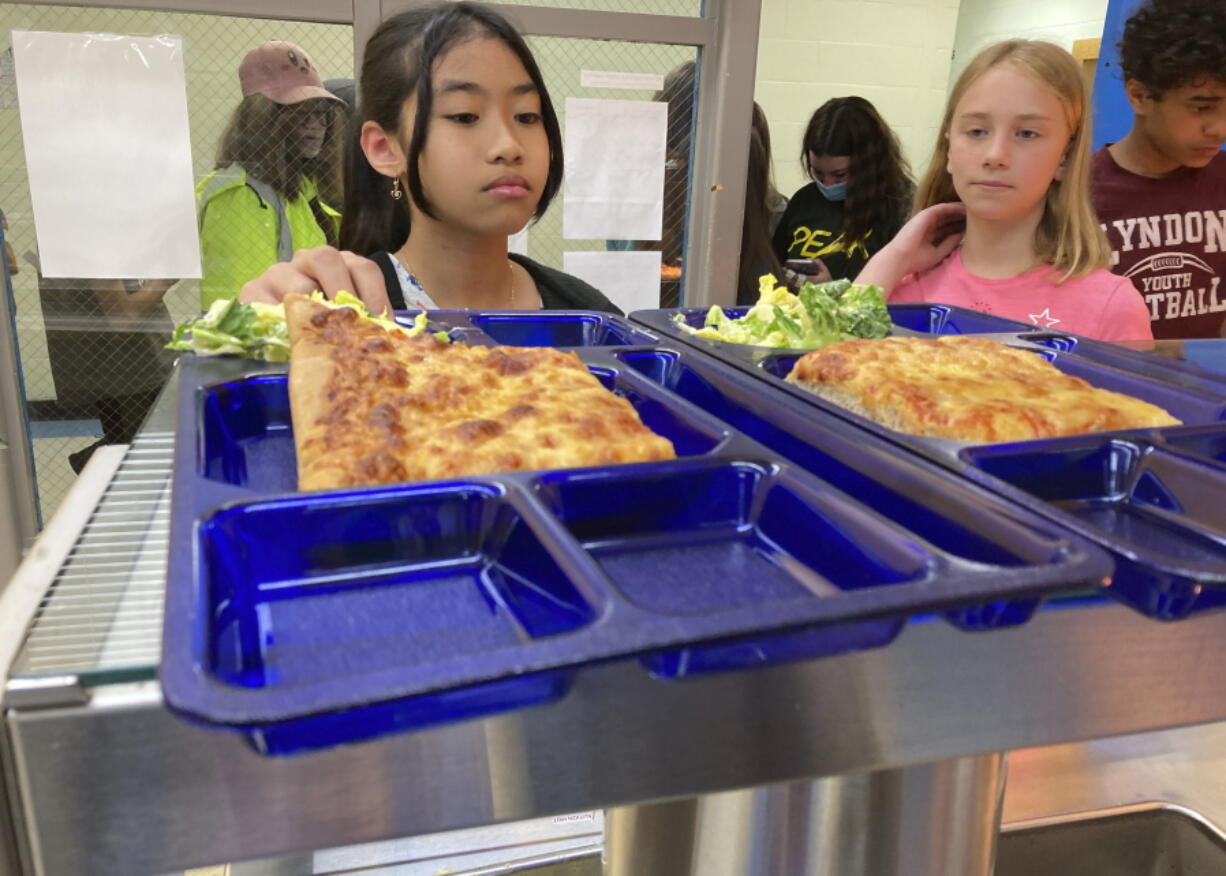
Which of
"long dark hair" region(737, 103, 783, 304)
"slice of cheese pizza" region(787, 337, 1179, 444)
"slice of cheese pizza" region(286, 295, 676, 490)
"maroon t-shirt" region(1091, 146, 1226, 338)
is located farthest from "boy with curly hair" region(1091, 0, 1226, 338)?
"slice of cheese pizza" region(286, 295, 676, 490)

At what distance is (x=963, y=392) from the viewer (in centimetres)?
103

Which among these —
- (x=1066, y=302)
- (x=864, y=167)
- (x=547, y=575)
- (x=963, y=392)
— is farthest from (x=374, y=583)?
(x=864, y=167)

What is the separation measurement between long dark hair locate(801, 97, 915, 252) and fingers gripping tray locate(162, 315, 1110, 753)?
3.61 meters

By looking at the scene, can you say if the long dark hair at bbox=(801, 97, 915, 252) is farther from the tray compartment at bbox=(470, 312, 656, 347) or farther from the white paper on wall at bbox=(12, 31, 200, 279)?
the tray compartment at bbox=(470, 312, 656, 347)

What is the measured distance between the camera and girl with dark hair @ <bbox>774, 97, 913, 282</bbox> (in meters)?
4.20

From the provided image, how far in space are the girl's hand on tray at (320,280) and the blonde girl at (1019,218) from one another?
3.66ft

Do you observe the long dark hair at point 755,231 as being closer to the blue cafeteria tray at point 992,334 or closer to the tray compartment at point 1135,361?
the blue cafeteria tray at point 992,334

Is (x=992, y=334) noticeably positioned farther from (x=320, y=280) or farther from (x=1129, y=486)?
(x=320, y=280)

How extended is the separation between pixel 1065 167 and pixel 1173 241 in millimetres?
743

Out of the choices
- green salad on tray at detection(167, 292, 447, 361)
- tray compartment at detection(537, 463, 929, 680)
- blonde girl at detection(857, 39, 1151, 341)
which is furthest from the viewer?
blonde girl at detection(857, 39, 1151, 341)

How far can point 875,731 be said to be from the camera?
0.62m

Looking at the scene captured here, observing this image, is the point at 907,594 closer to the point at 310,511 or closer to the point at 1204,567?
the point at 1204,567

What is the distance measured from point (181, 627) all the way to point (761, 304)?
1.12 meters

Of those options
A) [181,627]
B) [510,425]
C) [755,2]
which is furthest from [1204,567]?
[755,2]
